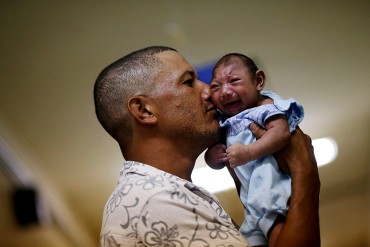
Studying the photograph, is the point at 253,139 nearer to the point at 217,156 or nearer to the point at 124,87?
the point at 217,156

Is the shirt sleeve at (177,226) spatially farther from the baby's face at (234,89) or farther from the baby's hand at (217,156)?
the baby's face at (234,89)

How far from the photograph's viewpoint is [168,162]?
119cm

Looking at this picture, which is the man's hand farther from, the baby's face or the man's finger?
the baby's face

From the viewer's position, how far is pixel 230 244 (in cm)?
90

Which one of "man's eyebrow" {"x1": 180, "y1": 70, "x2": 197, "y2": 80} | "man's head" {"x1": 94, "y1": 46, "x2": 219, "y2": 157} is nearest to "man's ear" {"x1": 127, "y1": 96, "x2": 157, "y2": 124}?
"man's head" {"x1": 94, "y1": 46, "x2": 219, "y2": 157}

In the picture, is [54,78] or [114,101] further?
[54,78]

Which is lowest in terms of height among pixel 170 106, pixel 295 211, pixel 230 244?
pixel 230 244

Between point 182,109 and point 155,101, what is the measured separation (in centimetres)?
9

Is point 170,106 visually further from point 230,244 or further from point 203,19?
point 203,19

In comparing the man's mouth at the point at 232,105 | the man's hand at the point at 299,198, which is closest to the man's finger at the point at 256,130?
the man's hand at the point at 299,198

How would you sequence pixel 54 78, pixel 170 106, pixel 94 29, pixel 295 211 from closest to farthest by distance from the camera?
pixel 295 211 → pixel 170 106 → pixel 94 29 → pixel 54 78

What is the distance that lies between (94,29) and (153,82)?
94 cm

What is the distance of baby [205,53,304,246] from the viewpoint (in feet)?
3.45

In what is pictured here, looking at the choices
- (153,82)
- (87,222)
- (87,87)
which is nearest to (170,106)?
(153,82)
